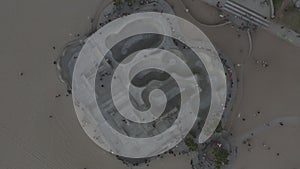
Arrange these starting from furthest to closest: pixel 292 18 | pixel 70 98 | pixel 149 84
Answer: pixel 70 98 → pixel 292 18 → pixel 149 84

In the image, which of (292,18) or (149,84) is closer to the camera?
(149,84)

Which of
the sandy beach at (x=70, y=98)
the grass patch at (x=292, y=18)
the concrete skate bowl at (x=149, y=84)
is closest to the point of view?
the concrete skate bowl at (x=149, y=84)

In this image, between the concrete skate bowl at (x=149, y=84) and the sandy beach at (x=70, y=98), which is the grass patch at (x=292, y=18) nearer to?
the sandy beach at (x=70, y=98)

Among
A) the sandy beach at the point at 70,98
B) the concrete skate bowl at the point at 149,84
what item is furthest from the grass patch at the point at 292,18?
the concrete skate bowl at the point at 149,84

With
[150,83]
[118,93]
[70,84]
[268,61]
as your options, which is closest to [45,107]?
[70,84]

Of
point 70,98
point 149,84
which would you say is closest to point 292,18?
point 149,84

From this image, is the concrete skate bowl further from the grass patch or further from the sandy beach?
the grass patch

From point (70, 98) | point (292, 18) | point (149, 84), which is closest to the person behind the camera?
point (149, 84)

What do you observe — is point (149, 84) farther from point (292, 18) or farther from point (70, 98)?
point (292, 18)

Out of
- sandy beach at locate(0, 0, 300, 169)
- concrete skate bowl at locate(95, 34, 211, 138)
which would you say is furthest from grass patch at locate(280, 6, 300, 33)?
concrete skate bowl at locate(95, 34, 211, 138)

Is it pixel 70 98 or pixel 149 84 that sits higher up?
pixel 70 98
